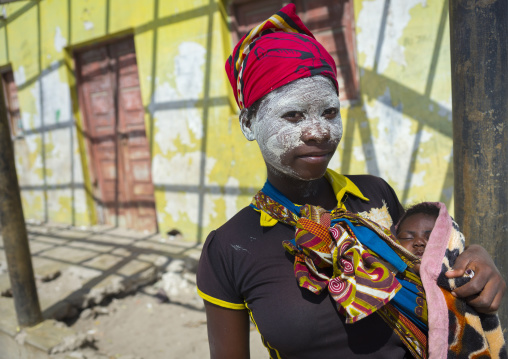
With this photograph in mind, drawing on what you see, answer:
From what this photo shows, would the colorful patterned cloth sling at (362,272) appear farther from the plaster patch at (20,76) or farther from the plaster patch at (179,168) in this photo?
the plaster patch at (20,76)

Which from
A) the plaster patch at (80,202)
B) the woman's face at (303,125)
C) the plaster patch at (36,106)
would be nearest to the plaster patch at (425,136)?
the woman's face at (303,125)

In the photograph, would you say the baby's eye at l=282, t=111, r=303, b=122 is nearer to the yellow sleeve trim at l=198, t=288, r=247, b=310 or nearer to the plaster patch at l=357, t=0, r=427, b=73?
the yellow sleeve trim at l=198, t=288, r=247, b=310

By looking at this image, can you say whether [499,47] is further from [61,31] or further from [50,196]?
[50,196]

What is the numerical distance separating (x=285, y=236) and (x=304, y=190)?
0.18m

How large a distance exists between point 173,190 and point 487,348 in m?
4.49

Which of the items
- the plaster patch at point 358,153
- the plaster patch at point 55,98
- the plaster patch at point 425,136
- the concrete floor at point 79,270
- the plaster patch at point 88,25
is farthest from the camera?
the plaster patch at point 55,98

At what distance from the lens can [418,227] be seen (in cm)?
114

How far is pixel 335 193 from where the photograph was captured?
1248 mm

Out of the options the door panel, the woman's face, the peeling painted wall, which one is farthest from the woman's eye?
the door panel

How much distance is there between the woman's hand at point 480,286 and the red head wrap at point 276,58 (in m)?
0.60

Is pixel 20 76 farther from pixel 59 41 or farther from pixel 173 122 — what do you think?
pixel 173 122

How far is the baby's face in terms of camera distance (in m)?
1.13

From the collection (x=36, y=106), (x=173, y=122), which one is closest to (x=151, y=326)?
(x=173, y=122)

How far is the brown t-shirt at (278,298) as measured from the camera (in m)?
0.99
